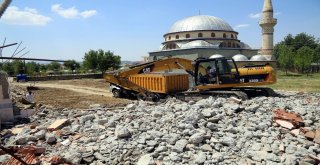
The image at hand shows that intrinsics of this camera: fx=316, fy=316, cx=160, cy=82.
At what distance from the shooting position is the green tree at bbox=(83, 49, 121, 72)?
4331 cm

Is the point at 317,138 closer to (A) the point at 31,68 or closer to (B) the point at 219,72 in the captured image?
(B) the point at 219,72

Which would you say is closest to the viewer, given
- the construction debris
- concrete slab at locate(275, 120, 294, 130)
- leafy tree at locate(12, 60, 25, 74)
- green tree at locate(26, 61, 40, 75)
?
leafy tree at locate(12, 60, 25, 74)

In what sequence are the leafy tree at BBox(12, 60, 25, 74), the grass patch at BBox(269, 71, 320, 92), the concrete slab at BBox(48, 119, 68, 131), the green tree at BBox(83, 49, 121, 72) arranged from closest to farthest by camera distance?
1. the leafy tree at BBox(12, 60, 25, 74)
2. the concrete slab at BBox(48, 119, 68, 131)
3. the grass patch at BBox(269, 71, 320, 92)
4. the green tree at BBox(83, 49, 121, 72)

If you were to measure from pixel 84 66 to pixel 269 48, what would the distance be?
90.0 feet

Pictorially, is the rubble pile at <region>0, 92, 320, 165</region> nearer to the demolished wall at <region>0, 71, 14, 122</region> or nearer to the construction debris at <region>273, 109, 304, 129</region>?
the construction debris at <region>273, 109, 304, 129</region>

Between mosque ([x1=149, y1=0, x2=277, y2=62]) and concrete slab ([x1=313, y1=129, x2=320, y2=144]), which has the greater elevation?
mosque ([x1=149, y1=0, x2=277, y2=62])

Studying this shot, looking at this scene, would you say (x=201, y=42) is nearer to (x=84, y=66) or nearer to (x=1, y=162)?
(x=84, y=66)

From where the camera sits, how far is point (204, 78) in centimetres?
1354

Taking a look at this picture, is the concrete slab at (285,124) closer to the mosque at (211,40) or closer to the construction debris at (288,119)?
the construction debris at (288,119)

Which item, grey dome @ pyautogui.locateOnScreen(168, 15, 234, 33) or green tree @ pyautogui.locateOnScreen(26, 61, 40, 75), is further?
grey dome @ pyautogui.locateOnScreen(168, 15, 234, 33)

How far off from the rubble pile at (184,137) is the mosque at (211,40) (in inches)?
1406

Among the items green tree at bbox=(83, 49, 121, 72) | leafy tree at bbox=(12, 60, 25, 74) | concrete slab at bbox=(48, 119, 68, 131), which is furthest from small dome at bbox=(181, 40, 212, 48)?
concrete slab at bbox=(48, 119, 68, 131)

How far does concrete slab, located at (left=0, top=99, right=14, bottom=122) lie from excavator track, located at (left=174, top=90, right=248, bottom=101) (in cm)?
691

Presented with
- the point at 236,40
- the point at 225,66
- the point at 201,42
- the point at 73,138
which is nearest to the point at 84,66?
the point at 201,42
